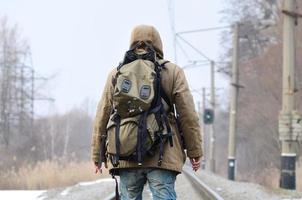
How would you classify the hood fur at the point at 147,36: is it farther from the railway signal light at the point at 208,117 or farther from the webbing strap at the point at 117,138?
the railway signal light at the point at 208,117

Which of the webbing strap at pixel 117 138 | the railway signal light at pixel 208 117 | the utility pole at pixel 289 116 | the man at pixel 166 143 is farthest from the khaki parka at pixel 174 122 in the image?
the railway signal light at pixel 208 117

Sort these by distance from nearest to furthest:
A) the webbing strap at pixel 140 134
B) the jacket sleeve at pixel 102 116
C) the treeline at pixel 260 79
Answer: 1. the webbing strap at pixel 140 134
2. the jacket sleeve at pixel 102 116
3. the treeline at pixel 260 79

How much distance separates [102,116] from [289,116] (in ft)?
38.8

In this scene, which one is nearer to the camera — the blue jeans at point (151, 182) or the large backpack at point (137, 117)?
the large backpack at point (137, 117)

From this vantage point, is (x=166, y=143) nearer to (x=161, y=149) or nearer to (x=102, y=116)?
(x=161, y=149)

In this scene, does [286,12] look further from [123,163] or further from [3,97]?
[3,97]

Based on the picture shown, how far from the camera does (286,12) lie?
54.7 feet

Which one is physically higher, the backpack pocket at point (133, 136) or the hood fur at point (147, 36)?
the hood fur at point (147, 36)

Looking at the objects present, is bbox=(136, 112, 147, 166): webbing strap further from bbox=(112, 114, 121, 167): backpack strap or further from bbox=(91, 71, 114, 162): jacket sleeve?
bbox=(91, 71, 114, 162): jacket sleeve

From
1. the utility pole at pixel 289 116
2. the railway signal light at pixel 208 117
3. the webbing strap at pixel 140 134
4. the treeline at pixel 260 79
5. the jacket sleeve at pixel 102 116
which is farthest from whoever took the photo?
the treeline at pixel 260 79

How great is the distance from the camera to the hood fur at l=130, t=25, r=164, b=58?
5.14m

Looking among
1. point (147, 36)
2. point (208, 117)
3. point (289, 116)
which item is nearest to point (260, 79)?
point (208, 117)

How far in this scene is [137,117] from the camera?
4762mm

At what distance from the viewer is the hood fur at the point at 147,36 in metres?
5.14
